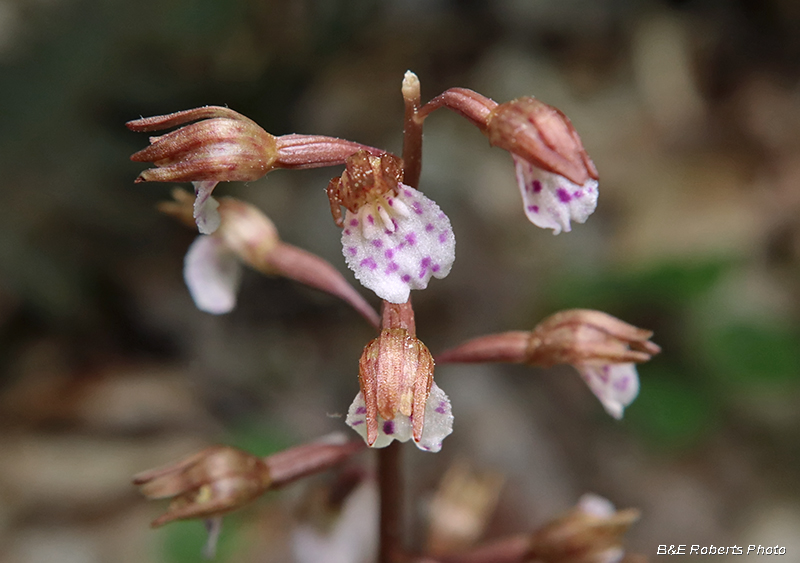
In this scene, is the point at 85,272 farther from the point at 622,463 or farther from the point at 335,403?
the point at 622,463

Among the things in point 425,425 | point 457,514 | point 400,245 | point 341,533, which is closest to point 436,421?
point 425,425

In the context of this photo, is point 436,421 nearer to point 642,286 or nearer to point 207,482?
point 207,482

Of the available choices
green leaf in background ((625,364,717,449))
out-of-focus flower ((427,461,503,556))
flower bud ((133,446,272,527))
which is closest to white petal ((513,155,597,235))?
flower bud ((133,446,272,527))

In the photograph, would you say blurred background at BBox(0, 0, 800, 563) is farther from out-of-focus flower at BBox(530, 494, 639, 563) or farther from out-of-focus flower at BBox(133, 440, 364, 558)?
out-of-focus flower at BBox(133, 440, 364, 558)

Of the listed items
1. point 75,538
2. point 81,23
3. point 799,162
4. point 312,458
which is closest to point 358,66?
point 81,23

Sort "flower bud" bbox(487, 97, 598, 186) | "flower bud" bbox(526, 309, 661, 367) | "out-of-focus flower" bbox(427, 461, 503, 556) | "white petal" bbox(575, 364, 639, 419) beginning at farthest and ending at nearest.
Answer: "out-of-focus flower" bbox(427, 461, 503, 556) < "white petal" bbox(575, 364, 639, 419) < "flower bud" bbox(526, 309, 661, 367) < "flower bud" bbox(487, 97, 598, 186)
